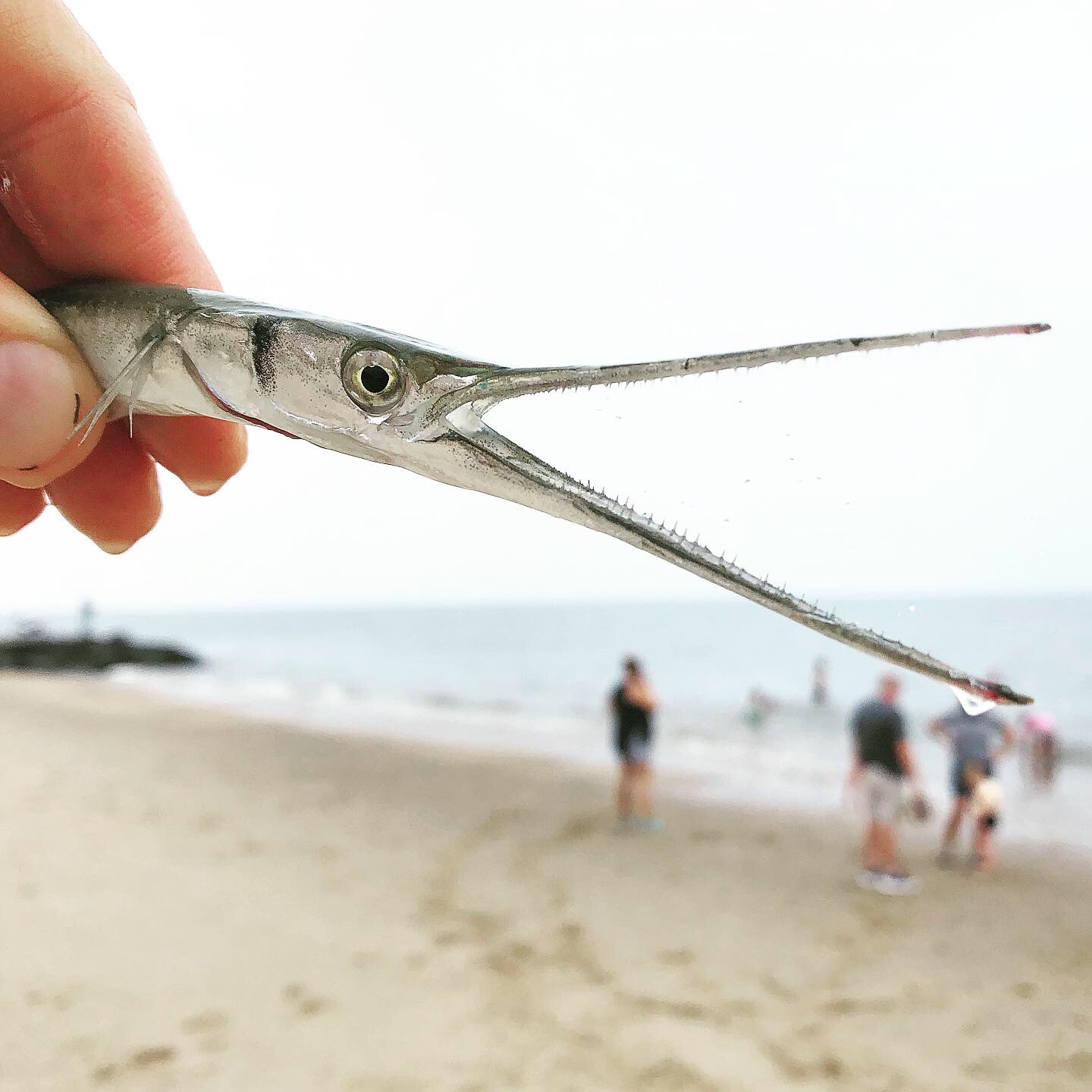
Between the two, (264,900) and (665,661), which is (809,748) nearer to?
(264,900)

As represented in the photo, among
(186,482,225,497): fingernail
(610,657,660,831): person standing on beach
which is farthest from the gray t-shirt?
(186,482,225,497): fingernail

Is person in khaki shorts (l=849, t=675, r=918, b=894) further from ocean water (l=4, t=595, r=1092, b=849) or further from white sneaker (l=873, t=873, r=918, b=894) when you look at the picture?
ocean water (l=4, t=595, r=1092, b=849)

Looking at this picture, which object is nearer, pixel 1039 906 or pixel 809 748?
pixel 1039 906

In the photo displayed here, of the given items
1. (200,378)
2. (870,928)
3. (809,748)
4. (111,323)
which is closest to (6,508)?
(111,323)

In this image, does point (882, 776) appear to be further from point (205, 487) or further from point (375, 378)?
point (375, 378)

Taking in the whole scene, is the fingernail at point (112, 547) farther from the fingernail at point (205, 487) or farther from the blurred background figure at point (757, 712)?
the blurred background figure at point (757, 712)

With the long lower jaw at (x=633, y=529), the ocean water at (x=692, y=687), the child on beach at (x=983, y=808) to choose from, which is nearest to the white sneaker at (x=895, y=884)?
the child on beach at (x=983, y=808)

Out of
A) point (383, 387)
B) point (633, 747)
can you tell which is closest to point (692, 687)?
point (633, 747)
